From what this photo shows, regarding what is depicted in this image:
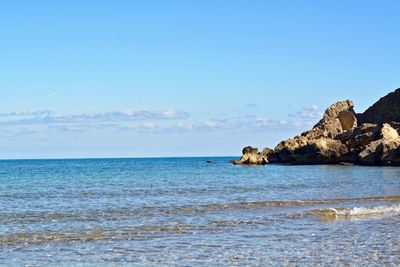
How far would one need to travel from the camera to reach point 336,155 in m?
94.1

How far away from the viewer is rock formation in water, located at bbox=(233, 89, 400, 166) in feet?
278

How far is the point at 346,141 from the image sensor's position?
95562mm

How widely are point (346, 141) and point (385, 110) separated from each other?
18.7m

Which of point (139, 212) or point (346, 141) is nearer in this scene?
point (139, 212)

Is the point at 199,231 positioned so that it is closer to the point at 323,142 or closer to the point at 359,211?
the point at 359,211

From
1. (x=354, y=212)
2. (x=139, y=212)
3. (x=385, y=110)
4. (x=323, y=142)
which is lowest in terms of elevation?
(x=139, y=212)

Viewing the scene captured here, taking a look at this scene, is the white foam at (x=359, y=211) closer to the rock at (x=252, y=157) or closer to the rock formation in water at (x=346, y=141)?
the rock formation in water at (x=346, y=141)

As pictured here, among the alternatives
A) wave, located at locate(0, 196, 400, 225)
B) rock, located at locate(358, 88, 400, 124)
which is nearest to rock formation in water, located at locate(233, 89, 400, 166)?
rock, located at locate(358, 88, 400, 124)

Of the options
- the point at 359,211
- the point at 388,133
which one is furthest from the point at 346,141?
the point at 359,211

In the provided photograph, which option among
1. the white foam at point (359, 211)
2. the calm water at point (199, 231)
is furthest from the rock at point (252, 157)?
the white foam at point (359, 211)

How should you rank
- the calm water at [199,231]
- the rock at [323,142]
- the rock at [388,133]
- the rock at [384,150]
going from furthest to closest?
1. the rock at [323,142]
2. the rock at [388,133]
3. the rock at [384,150]
4. the calm water at [199,231]

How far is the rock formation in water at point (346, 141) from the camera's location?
8462 cm

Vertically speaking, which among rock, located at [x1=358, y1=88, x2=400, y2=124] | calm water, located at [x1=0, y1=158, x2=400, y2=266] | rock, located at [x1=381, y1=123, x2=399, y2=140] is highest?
rock, located at [x1=358, y1=88, x2=400, y2=124]

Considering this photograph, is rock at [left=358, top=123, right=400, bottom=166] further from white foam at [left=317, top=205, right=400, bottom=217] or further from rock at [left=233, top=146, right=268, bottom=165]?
white foam at [left=317, top=205, right=400, bottom=217]
